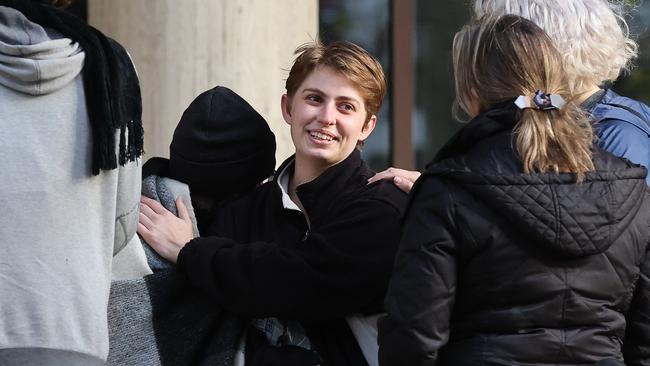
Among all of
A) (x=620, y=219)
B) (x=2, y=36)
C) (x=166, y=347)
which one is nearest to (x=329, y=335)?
(x=166, y=347)

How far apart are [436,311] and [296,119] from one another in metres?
1.09

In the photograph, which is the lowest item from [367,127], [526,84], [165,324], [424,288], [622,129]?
[165,324]

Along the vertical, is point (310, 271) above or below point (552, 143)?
below

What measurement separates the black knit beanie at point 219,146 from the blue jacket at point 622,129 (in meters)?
1.00

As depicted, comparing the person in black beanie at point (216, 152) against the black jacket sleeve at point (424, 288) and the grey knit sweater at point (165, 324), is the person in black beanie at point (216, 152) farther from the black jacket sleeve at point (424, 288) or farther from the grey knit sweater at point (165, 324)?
the black jacket sleeve at point (424, 288)

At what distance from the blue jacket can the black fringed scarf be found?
1192mm

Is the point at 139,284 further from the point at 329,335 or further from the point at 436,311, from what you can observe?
the point at 436,311

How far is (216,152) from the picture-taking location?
3523 millimetres

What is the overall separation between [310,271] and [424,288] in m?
0.61

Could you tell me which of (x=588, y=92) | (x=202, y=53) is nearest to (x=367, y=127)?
(x=588, y=92)

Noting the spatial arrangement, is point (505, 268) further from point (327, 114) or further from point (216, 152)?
point (216, 152)

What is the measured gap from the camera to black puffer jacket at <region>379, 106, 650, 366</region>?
2648 millimetres

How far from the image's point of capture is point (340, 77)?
3.52 meters

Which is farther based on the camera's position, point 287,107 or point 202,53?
point 202,53
